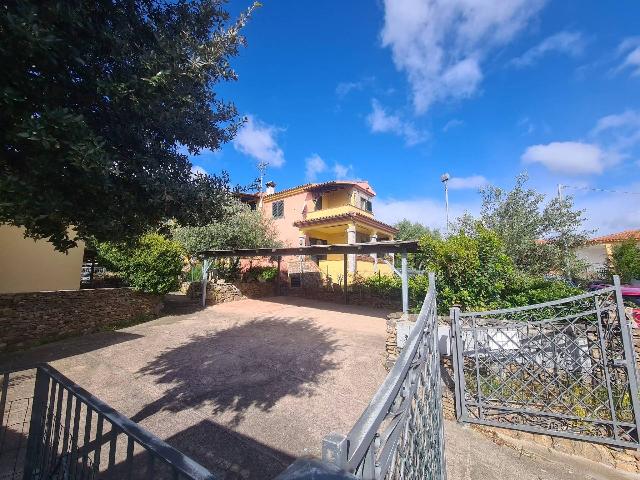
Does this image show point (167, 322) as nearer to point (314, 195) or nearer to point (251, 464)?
point (251, 464)

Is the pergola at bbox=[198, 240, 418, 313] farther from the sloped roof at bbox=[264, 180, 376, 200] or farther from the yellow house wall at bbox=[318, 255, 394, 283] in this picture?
the sloped roof at bbox=[264, 180, 376, 200]

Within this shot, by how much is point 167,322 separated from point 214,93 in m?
10.2

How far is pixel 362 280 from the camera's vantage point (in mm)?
17656

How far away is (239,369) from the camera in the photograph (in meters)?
6.91

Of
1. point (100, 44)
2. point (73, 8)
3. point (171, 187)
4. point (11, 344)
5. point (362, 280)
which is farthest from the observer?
point (362, 280)

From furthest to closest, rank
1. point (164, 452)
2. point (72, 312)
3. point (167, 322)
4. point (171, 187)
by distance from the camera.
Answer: point (167, 322)
point (72, 312)
point (171, 187)
point (164, 452)

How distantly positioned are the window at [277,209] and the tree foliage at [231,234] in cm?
640

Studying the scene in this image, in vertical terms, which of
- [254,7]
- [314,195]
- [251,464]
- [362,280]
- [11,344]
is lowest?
[251,464]

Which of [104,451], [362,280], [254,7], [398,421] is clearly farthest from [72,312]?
[362,280]

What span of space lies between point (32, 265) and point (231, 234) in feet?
28.7

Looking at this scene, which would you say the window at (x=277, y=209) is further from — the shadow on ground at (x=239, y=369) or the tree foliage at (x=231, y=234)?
the shadow on ground at (x=239, y=369)

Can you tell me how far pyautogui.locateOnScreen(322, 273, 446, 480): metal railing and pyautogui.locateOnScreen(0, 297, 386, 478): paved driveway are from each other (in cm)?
265

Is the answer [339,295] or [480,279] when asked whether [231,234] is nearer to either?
[339,295]

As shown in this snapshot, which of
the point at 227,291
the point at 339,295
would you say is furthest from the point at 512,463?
the point at 227,291
